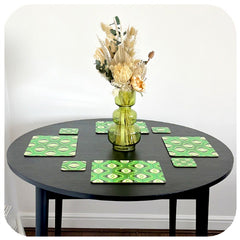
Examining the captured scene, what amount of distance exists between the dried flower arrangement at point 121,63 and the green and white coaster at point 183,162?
348mm

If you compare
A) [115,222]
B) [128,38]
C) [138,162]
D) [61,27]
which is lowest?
[115,222]

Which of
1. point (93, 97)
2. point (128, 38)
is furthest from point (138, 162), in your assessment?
point (93, 97)

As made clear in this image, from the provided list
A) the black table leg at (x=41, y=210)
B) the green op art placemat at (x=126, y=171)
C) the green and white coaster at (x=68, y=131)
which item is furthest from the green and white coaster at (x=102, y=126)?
the black table leg at (x=41, y=210)

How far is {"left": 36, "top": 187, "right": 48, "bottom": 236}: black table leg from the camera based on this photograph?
1.81 m

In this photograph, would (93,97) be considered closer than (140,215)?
Yes

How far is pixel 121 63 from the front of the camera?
185 cm

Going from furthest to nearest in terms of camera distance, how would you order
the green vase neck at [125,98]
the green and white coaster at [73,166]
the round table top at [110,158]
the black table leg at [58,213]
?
the black table leg at [58,213] < the green vase neck at [125,98] < the green and white coaster at [73,166] < the round table top at [110,158]

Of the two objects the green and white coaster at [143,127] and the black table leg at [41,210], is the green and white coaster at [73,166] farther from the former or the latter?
the green and white coaster at [143,127]

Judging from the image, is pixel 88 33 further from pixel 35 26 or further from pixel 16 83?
pixel 16 83

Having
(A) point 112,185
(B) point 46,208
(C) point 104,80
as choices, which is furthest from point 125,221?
(A) point 112,185

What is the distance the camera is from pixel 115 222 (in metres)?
2.83

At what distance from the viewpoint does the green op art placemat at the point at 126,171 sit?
5.54ft

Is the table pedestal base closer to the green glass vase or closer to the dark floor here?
the green glass vase

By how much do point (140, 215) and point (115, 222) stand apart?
6.8 inches
